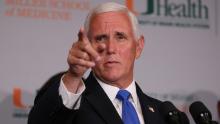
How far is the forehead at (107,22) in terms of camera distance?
4.87 ft

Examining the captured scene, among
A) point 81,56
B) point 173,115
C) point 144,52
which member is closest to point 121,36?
point 173,115

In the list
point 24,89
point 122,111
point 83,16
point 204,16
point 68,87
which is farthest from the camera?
point 204,16

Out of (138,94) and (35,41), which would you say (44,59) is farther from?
(138,94)

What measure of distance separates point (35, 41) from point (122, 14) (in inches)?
26.0

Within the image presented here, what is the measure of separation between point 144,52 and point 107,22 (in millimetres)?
793

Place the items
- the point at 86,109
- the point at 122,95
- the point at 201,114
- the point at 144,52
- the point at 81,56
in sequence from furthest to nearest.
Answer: the point at 144,52 < the point at 122,95 < the point at 86,109 < the point at 201,114 < the point at 81,56

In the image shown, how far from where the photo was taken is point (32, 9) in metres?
2.08

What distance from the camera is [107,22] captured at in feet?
4.89

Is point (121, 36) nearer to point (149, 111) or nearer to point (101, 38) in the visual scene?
point (101, 38)

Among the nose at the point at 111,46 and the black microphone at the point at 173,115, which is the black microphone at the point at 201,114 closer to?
the black microphone at the point at 173,115

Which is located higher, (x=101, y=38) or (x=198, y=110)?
(x=101, y=38)

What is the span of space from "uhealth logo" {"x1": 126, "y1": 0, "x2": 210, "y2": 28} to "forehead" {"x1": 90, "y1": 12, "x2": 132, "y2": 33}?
2.49ft

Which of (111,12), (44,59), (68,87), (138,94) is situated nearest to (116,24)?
(111,12)

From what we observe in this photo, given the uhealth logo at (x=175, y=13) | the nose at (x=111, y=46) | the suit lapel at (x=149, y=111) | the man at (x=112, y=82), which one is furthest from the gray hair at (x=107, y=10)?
the uhealth logo at (x=175, y=13)
